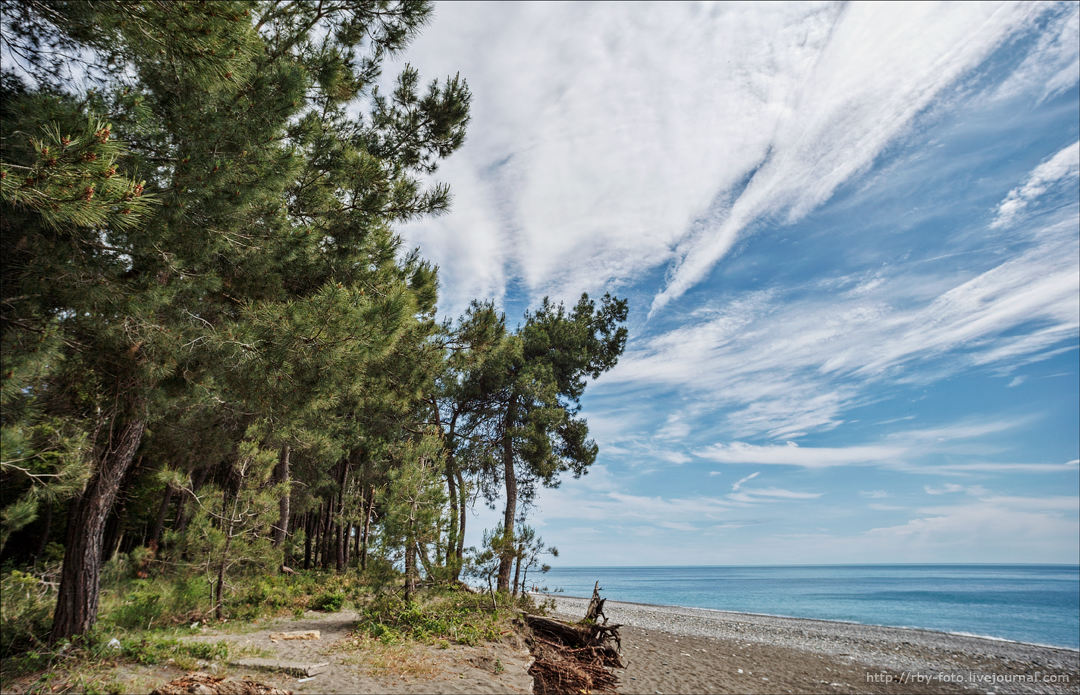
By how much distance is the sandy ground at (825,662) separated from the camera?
1081cm

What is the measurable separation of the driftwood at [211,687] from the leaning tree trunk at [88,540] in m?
2.16

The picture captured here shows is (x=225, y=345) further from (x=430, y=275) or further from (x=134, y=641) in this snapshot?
(x=430, y=275)

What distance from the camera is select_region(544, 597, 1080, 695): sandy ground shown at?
10812 mm

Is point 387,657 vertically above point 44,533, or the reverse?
point 44,533

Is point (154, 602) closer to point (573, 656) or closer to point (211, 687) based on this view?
point (211, 687)

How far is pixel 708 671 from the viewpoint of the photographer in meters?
11.5

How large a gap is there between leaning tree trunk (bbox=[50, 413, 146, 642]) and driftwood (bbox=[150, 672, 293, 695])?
7.09ft

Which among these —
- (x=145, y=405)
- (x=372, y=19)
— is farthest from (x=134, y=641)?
(x=372, y=19)

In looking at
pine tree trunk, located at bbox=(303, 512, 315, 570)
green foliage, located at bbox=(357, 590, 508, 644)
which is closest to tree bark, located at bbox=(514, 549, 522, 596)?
green foliage, located at bbox=(357, 590, 508, 644)

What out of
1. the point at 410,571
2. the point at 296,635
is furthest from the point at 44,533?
the point at 410,571

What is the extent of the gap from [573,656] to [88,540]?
8.03 metres

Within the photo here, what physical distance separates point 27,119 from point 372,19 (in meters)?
5.51

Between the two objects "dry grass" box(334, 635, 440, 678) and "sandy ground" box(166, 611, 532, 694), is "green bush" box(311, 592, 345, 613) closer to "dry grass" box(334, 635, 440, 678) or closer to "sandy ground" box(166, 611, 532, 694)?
"sandy ground" box(166, 611, 532, 694)

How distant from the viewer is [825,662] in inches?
564
